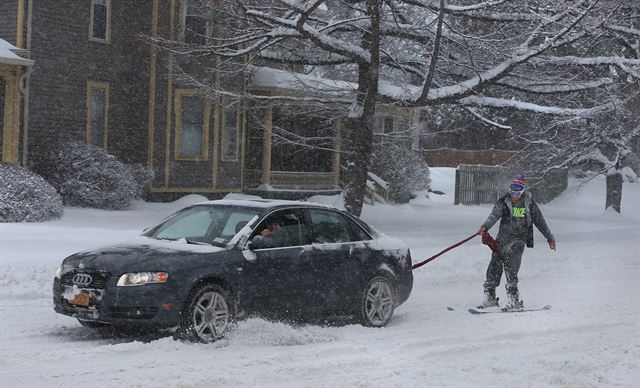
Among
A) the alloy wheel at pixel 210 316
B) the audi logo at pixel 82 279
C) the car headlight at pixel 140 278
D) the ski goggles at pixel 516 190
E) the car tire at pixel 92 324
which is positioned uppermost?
the ski goggles at pixel 516 190

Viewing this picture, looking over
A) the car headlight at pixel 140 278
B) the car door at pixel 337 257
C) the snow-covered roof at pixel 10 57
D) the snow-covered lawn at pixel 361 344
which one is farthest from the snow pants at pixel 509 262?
the snow-covered roof at pixel 10 57

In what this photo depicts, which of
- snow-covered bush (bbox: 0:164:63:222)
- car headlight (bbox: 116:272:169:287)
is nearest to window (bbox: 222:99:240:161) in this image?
snow-covered bush (bbox: 0:164:63:222)

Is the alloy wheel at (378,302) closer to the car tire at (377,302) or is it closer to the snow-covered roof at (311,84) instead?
the car tire at (377,302)

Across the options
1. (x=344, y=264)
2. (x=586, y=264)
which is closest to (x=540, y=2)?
(x=586, y=264)

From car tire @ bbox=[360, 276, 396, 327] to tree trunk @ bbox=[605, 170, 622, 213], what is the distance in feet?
66.4

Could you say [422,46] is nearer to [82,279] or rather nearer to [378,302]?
[378,302]

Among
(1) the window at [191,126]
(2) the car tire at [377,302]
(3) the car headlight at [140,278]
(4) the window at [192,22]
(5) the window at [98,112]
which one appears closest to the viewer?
(3) the car headlight at [140,278]

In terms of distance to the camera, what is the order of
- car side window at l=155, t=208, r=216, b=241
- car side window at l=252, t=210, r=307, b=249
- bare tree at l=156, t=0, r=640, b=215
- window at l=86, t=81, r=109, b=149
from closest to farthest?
car side window at l=252, t=210, r=307, b=249
car side window at l=155, t=208, r=216, b=241
bare tree at l=156, t=0, r=640, b=215
window at l=86, t=81, r=109, b=149

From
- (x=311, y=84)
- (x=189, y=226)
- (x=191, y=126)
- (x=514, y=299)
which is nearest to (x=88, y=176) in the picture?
(x=191, y=126)

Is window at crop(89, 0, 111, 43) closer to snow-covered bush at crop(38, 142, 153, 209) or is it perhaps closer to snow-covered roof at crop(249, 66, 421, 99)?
snow-covered bush at crop(38, 142, 153, 209)

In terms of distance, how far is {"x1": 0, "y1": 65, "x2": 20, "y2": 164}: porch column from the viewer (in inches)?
855

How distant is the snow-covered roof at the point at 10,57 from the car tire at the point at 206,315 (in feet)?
45.8

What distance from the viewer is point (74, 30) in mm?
23406

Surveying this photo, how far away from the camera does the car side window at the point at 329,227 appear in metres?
10.1
